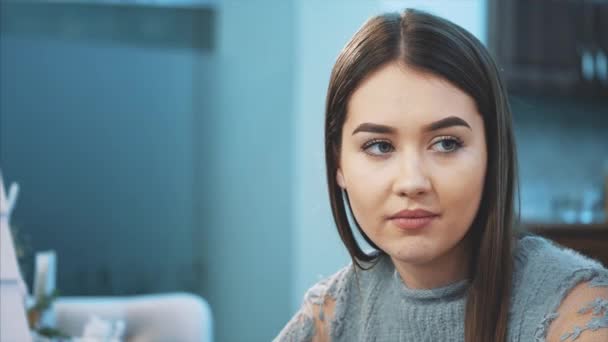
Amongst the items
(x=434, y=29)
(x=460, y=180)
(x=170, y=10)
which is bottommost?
(x=460, y=180)

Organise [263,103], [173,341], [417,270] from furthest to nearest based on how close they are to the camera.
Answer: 1. [263,103]
2. [173,341]
3. [417,270]

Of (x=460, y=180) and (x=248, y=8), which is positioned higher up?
(x=248, y=8)

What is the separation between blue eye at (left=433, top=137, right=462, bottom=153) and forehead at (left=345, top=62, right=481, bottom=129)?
0.02 meters

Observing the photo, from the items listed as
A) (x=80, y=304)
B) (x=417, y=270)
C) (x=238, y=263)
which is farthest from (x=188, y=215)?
(x=417, y=270)

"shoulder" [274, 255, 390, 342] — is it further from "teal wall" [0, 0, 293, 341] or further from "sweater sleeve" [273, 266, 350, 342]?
"teal wall" [0, 0, 293, 341]

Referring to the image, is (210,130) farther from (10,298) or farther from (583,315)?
(583,315)

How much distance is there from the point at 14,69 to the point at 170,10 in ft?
2.53

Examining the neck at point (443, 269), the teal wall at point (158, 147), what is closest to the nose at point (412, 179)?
the neck at point (443, 269)

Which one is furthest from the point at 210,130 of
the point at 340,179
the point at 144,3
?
the point at 340,179

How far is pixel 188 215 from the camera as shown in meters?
3.99

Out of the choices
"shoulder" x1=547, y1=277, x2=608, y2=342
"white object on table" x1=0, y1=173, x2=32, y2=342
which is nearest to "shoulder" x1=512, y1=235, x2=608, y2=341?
"shoulder" x1=547, y1=277, x2=608, y2=342

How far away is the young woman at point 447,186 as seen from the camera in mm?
852

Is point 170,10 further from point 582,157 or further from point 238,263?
A: point 582,157

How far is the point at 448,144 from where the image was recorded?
86cm
